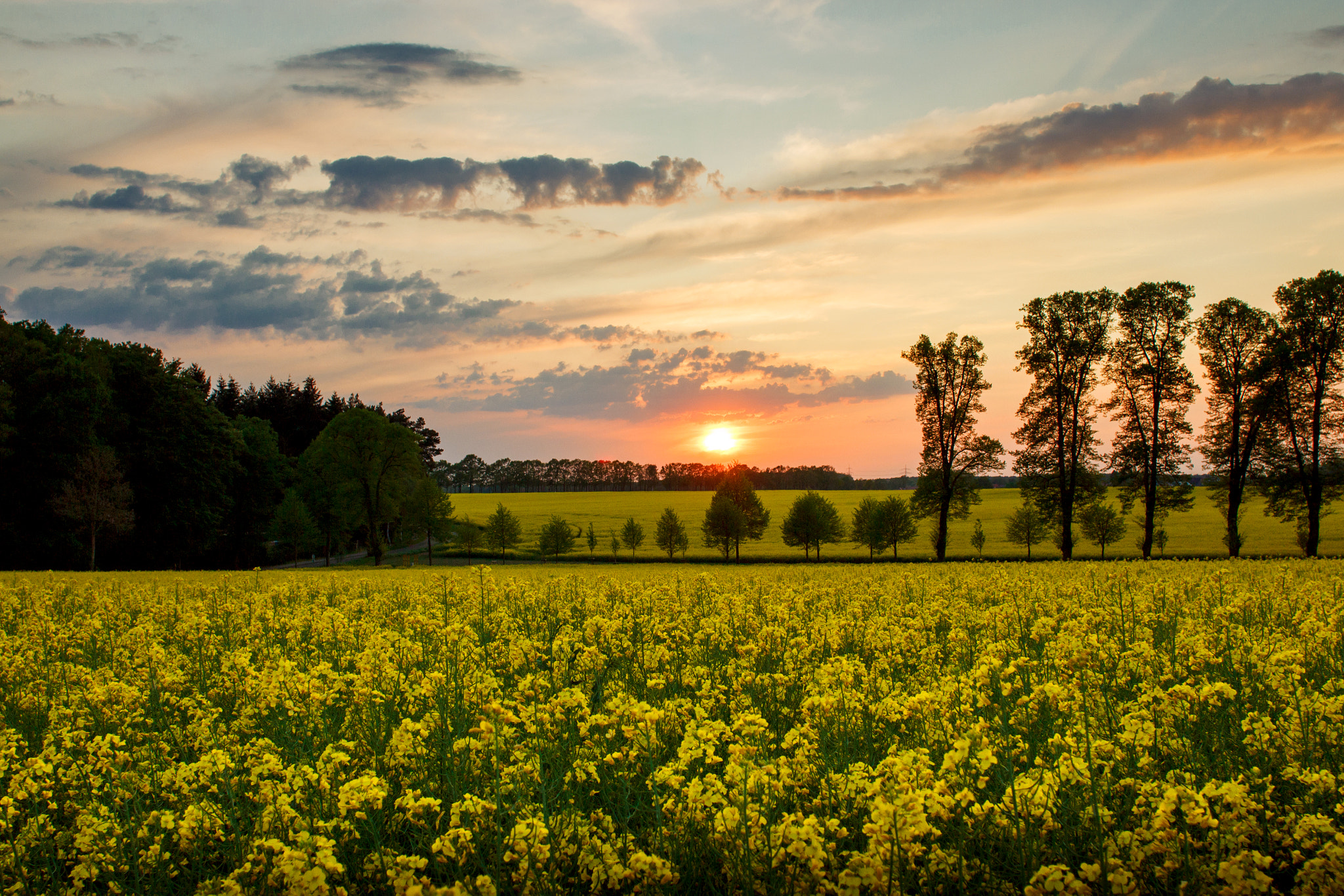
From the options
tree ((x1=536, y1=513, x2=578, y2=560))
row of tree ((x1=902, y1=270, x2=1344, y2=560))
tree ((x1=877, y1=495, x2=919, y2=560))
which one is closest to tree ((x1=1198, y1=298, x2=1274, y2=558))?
row of tree ((x1=902, y1=270, x2=1344, y2=560))

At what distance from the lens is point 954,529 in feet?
224

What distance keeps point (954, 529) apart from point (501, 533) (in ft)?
144

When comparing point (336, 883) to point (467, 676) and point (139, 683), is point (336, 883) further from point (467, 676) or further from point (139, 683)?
point (139, 683)

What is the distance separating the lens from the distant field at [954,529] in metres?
50.2

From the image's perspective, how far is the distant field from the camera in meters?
50.2

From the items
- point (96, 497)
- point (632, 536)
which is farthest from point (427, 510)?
point (96, 497)

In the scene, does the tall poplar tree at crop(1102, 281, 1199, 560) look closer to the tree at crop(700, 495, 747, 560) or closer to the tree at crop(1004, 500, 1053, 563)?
the tree at crop(1004, 500, 1053, 563)

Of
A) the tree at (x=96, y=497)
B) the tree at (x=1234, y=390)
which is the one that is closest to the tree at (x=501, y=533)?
the tree at (x=96, y=497)

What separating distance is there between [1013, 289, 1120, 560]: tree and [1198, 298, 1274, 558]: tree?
4939 millimetres

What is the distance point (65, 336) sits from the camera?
50.4 metres

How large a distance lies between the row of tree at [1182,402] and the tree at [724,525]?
78.0 feet

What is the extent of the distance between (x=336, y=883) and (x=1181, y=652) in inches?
282

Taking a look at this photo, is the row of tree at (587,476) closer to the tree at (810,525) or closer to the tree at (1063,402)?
the tree at (810,525)

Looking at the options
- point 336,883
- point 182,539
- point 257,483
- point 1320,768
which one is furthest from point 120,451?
point 1320,768
